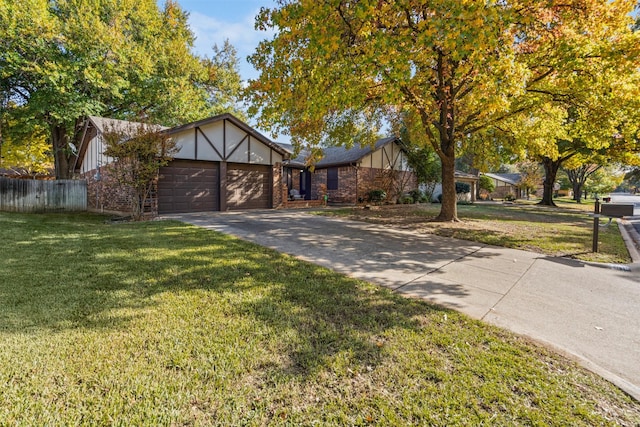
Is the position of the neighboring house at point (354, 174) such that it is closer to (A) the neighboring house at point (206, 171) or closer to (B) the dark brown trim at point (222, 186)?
(A) the neighboring house at point (206, 171)

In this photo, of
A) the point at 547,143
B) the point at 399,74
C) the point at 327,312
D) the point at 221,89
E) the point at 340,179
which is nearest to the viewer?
the point at 327,312

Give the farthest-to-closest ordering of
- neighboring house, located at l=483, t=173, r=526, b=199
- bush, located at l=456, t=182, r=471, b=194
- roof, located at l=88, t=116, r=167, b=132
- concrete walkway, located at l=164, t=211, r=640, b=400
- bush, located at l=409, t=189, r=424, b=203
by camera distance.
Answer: neighboring house, located at l=483, t=173, r=526, b=199, bush, located at l=456, t=182, r=471, b=194, bush, located at l=409, t=189, r=424, b=203, roof, located at l=88, t=116, r=167, b=132, concrete walkway, located at l=164, t=211, r=640, b=400

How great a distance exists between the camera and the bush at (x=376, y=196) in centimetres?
1984

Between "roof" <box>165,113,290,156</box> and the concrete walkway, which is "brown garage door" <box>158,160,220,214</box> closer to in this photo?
"roof" <box>165,113,290,156</box>

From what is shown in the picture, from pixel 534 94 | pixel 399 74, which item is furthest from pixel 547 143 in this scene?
pixel 399 74

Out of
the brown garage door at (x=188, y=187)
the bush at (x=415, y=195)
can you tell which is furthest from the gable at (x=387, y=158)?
the brown garage door at (x=188, y=187)

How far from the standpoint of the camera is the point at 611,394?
2.17 meters

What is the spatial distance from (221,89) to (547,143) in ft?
71.7

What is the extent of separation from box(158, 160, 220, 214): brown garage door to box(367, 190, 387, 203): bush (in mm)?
10407

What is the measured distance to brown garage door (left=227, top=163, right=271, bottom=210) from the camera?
1512 centimetres

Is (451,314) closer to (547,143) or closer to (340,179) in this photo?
(547,143)

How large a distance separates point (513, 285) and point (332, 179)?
17.5m

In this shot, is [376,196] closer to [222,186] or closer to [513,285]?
[222,186]

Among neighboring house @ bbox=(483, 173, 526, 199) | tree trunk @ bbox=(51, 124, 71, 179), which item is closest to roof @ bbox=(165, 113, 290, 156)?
tree trunk @ bbox=(51, 124, 71, 179)
